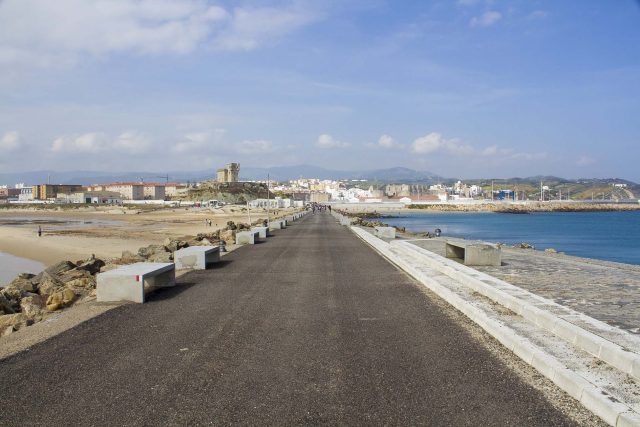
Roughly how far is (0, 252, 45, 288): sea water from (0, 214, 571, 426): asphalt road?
52.9 ft

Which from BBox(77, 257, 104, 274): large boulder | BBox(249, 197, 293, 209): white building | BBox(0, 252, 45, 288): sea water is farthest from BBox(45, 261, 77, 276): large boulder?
BBox(249, 197, 293, 209): white building

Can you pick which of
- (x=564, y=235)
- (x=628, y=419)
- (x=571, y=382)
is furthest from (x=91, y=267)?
(x=564, y=235)

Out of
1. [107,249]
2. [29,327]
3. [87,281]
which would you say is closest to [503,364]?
[29,327]

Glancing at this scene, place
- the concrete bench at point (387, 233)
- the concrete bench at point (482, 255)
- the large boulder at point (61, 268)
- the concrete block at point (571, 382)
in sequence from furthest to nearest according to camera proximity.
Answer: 1. the concrete bench at point (387, 233)
2. the large boulder at point (61, 268)
3. the concrete bench at point (482, 255)
4. the concrete block at point (571, 382)

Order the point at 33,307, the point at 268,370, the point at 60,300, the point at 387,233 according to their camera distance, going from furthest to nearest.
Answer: the point at 387,233 < the point at 33,307 < the point at 60,300 < the point at 268,370

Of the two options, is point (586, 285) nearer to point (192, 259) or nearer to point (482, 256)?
point (482, 256)

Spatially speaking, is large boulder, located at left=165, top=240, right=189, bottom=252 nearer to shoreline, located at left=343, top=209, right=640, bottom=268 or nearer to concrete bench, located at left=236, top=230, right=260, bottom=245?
concrete bench, located at left=236, top=230, right=260, bottom=245

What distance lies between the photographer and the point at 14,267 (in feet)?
86.6

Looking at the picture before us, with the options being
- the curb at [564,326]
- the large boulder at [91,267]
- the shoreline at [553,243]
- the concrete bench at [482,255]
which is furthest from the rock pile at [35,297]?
the shoreline at [553,243]

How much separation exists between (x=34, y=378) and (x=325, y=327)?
379 centimetres

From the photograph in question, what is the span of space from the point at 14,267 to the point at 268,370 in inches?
957

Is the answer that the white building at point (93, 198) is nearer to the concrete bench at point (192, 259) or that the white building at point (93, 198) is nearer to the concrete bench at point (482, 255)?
the concrete bench at point (192, 259)

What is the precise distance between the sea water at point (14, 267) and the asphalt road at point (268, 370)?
16.1 metres

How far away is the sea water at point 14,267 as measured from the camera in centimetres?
2348
